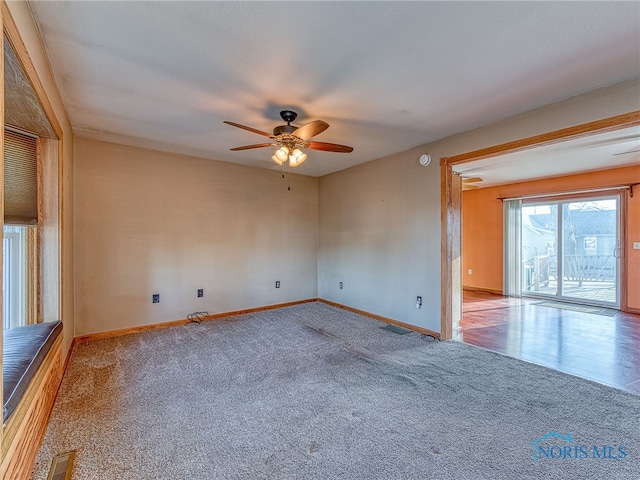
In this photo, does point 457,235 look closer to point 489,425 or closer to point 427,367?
point 427,367

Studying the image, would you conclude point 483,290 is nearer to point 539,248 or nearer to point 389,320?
point 539,248

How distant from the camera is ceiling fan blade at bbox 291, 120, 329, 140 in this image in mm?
2392

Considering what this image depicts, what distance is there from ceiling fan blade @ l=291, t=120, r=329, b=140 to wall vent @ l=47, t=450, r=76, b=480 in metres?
2.61

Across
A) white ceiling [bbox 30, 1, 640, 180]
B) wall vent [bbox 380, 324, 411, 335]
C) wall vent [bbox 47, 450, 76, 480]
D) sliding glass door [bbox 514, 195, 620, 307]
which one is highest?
white ceiling [bbox 30, 1, 640, 180]

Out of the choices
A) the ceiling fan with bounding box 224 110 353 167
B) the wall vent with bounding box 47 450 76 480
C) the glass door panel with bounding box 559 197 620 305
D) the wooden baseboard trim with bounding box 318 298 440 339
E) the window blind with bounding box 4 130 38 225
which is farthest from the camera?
the glass door panel with bounding box 559 197 620 305

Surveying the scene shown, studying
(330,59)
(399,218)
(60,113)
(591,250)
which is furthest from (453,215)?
(60,113)

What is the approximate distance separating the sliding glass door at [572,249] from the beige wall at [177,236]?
475 centimetres

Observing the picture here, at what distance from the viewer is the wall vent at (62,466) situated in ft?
4.91

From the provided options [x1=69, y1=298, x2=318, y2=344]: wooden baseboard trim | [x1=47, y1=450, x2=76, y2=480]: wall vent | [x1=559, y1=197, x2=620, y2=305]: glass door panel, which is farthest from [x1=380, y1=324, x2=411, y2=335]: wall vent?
[x1=559, y1=197, x2=620, y2=305]: glass door panel

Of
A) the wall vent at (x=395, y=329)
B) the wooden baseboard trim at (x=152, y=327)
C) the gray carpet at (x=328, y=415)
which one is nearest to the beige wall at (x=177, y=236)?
the wooden baseboard trim at (x=152, y=327)

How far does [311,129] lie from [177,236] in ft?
9.06

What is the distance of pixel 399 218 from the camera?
4.18 m

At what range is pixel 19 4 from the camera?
1454 millimetres

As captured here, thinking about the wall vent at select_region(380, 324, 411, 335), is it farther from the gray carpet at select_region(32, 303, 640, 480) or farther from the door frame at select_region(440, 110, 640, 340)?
the gray carpet at select_region(32, 303, 640, 480)
